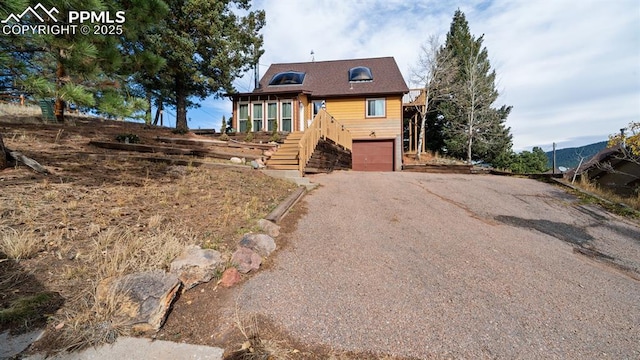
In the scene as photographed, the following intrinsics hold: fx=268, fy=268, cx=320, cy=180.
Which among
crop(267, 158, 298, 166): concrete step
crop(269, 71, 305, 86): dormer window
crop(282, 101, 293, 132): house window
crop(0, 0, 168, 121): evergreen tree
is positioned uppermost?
crop(269, 71, 305, 86): dormer window

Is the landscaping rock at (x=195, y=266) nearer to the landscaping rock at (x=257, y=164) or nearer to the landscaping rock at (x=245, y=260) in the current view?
the landscaping rock at (x=245, y=260)

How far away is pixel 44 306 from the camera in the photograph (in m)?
2.21

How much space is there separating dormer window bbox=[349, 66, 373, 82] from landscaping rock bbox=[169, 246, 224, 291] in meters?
17.7

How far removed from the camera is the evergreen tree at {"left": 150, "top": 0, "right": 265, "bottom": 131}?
1445cm

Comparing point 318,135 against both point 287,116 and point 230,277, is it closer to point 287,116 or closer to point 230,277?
point 287,116

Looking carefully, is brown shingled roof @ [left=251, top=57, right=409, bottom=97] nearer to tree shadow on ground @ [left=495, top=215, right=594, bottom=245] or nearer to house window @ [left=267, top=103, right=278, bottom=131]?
house window @ [left=267, top=103, right=278, bottom=131]

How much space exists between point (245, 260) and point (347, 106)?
1599cm

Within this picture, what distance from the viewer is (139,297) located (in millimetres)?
2305

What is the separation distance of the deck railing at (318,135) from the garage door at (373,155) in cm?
283

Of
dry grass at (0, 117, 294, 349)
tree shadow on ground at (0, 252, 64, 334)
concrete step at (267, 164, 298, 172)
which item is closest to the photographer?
tree shadow on ground at (0, 252, 64, 334)

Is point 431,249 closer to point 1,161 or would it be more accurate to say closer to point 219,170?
point 219,170

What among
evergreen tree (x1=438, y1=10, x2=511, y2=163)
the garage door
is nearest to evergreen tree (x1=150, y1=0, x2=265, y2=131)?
the garage door

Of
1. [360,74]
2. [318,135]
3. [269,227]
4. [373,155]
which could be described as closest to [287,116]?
[318,135]

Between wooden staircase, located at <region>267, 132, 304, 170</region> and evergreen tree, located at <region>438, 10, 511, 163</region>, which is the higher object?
evergreen tree, located at <region>438, 10, 511, 163</region>
